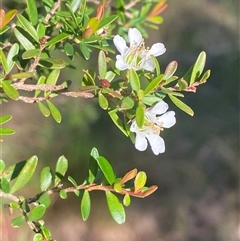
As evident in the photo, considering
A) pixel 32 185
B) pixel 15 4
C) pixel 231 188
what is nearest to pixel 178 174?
pixel 231 188

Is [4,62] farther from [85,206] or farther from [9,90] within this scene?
[85,206]

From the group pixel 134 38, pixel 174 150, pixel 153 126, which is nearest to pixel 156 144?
pixel 153 126

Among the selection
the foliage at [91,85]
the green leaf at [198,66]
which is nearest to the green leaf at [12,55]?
the foliage at [91,85]

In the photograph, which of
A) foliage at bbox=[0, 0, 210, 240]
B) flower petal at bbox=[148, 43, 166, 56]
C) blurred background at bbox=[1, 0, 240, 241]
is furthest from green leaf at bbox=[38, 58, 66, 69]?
blurred background at bbox=[1, 0, 240, 241]

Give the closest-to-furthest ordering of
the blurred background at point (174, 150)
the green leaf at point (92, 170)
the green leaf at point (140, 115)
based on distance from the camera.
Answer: the green leaf at point (140, 115) < the green leaf at point (92, 170) < the blurred background at point (174, 150)

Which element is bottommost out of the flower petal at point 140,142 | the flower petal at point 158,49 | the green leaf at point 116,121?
the flower petal at point 140,142

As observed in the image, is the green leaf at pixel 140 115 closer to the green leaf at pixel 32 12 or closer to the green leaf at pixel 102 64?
the green leaf at pixel 102 64
